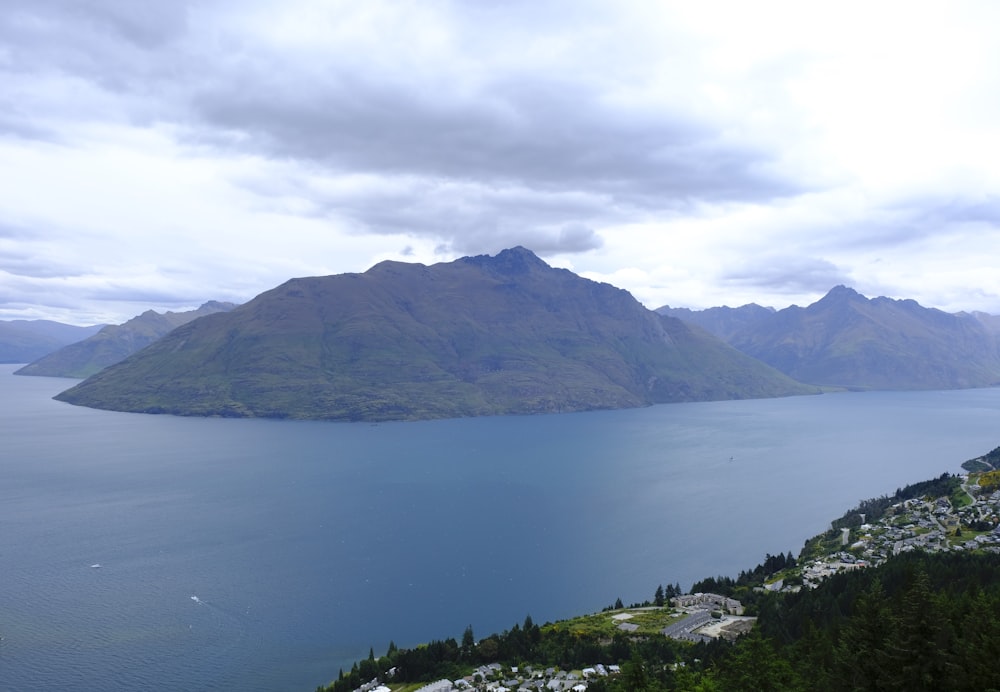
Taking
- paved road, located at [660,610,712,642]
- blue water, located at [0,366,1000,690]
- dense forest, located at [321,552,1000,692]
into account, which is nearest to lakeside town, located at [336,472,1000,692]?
paved road, located at [660,610,712,642]

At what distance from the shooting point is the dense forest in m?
40.0

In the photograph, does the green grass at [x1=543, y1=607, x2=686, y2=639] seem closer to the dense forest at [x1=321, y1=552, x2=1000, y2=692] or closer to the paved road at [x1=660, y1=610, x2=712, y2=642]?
the paved road at [x1=660, y1=610, x2=712, y2=642]

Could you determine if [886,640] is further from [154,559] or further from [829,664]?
[154,559]

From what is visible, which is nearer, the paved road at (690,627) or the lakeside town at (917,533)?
the paved road at (690,627)

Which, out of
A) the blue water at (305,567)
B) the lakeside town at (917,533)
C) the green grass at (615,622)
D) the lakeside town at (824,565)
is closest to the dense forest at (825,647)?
the green grass at (615,622)

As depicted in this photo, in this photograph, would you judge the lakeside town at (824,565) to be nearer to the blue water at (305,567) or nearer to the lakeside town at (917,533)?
the lakeside town at (917,533)

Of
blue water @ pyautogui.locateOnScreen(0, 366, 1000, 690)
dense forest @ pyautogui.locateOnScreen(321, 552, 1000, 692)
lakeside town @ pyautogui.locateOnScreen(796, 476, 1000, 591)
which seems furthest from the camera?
lakeside town @ pyautogui.locateOnScreen(796, 476, 1000, 591)

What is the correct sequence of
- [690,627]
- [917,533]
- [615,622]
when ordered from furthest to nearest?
[917,533] < [615,622] < [690,627]

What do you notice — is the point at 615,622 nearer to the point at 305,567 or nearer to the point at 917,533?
the point at 305,567

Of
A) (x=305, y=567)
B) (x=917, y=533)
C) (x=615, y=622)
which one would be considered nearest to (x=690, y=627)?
(x=615, y=622)

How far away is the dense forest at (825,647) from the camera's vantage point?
39969mm

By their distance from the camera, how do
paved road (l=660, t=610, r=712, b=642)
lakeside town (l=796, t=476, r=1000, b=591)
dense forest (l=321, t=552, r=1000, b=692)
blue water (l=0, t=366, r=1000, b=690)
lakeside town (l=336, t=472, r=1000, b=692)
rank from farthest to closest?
1. lakeside town (l=796, t=476, r=1000, b=591)
2. blue water (l=0, t=366, r=1000, b=690)
3. paved road (l=660, t=610, r=712, b=642)
4. lakeside town (l=336, t=472, r=1000, b=692)
5. dense forest (l=321, t=552, r=1000, b=692)

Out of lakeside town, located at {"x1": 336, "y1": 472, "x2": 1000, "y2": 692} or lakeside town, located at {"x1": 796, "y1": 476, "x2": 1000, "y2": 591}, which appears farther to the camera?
lakeside town, located at {"x1": 796, "y1": 476, "x2": 1000, "y2": 591}

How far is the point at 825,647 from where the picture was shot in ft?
183
